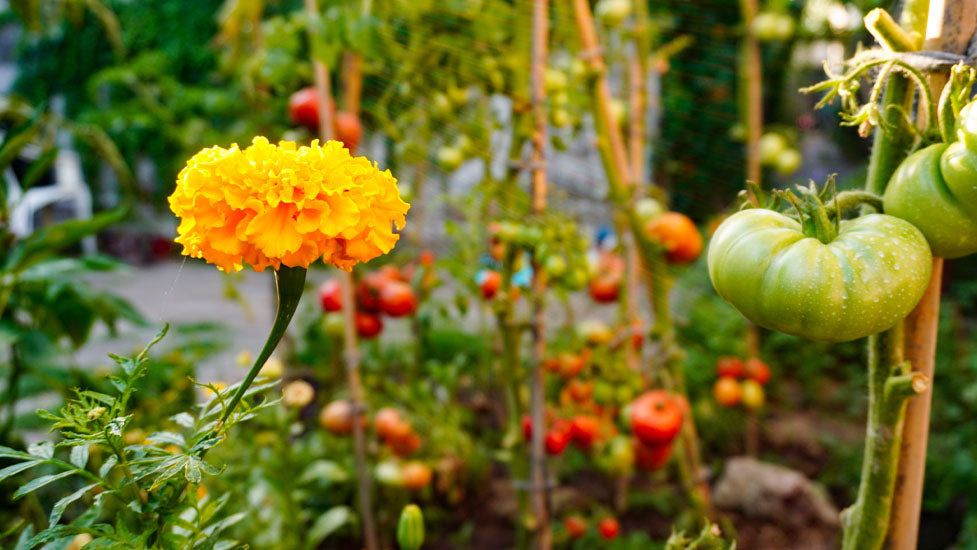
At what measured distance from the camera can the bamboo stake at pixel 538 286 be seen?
1.18m

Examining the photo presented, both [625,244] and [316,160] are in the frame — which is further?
[625,244]

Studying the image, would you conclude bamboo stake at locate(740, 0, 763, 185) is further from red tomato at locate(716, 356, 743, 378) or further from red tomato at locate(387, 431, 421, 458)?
red tomato at locate(387, 431, 421, 458)

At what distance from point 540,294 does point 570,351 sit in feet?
1.60

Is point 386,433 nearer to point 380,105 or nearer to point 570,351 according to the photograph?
point 570,351

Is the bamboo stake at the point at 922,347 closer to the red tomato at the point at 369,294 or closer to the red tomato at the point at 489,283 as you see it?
the red tomato at the point at 489,283

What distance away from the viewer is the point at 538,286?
120 centimetres

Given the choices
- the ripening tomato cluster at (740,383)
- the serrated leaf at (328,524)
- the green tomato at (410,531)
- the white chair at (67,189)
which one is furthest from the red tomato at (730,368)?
the white chair at (67,189)

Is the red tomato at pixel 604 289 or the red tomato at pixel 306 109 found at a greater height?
the red tomato at pixel 306 109

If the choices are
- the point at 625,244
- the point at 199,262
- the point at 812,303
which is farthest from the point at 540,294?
the point at 199,262

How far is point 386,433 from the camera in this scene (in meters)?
1.60

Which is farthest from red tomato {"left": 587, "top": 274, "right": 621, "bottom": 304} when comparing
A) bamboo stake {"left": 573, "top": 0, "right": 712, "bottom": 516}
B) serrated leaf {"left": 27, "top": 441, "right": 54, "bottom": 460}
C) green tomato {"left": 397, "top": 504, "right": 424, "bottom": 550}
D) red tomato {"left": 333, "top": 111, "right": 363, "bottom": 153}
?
serrated leaf {"left": 27, "top": 441, "right": 54, "bottom": 460}

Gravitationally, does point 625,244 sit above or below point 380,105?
below

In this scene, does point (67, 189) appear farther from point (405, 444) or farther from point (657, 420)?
point (657, 420)

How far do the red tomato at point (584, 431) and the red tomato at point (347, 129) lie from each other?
0.74 metres
